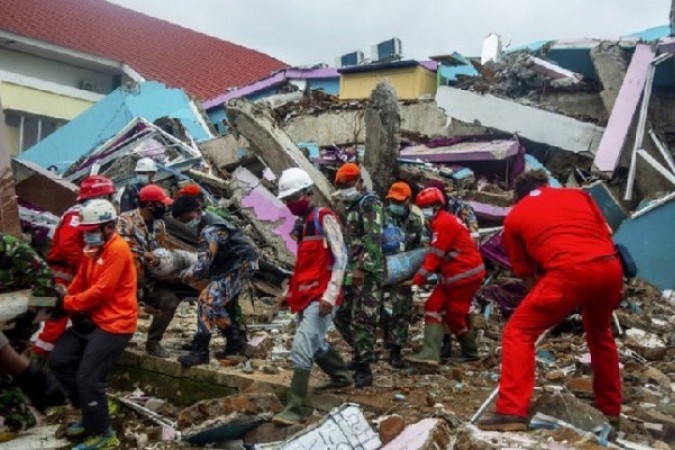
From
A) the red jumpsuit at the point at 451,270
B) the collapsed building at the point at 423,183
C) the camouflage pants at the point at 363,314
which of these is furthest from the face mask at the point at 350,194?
the collapsed building at the point at 423,183

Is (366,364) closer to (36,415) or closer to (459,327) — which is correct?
(459,327)

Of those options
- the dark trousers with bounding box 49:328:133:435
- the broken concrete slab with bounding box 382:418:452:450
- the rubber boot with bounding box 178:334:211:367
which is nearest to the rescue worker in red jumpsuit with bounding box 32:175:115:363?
the dark trousers with bounding box 49:328:133:435

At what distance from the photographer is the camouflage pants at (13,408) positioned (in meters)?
4.99

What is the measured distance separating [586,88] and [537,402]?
9519 mm

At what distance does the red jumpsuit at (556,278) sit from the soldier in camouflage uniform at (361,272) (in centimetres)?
135

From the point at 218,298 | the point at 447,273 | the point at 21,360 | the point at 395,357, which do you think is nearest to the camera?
the point at 21,360

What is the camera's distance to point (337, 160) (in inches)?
463

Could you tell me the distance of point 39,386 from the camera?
486cm

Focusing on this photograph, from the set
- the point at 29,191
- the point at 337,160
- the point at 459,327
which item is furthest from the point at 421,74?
the point at 459,327


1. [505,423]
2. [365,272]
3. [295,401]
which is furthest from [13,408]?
[505,423]

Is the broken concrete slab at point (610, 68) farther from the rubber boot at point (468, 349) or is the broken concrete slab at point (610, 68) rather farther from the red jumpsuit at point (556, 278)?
the red jumpsuit at point (556, 278)

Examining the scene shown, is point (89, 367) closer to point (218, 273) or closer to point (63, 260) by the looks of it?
point (63, 260)

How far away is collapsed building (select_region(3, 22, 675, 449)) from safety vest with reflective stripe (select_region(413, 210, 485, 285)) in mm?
769

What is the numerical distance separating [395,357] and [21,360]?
286cm
